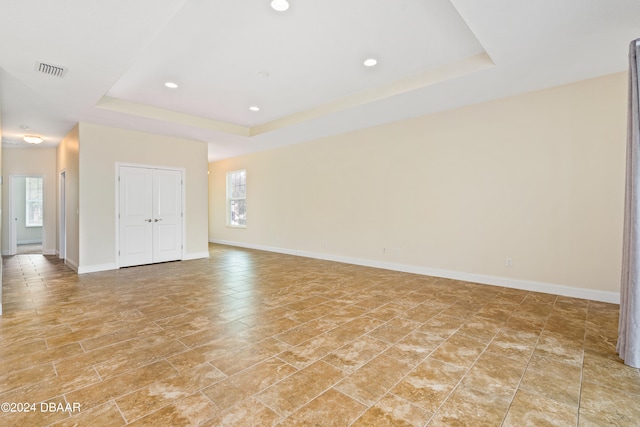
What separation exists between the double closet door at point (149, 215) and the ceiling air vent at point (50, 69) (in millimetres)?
2563

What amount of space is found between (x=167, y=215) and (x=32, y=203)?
7075 mm

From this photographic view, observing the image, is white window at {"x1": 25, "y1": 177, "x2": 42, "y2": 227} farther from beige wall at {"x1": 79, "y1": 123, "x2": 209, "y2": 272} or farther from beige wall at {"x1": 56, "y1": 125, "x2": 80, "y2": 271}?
beige wall at {"x1": 79, "y1": 123, "x2": 209, "y2": 272}

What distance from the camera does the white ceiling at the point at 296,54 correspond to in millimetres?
2475

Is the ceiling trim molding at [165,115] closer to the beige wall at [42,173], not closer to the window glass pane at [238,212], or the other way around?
the window glass pane at [238,212]

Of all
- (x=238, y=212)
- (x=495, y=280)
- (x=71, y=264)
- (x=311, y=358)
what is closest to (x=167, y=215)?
(x=71, y=264)

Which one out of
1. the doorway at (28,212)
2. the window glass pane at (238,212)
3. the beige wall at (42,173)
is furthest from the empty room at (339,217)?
the doorway at (28,212)

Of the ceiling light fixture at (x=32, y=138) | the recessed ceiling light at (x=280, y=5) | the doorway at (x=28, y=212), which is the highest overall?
the recessed ceiling light at (x=280, y=5)

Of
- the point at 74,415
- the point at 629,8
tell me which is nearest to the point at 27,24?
the point at 74,415

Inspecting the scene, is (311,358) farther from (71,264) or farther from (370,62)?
(71,264)

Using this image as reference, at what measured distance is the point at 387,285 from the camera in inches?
175

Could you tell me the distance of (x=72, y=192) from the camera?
225 inches

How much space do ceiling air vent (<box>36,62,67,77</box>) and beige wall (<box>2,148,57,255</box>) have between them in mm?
5598

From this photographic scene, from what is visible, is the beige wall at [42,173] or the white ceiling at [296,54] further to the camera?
the beige wall at [42,173]

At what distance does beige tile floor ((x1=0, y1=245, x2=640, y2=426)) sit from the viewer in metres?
1.67
